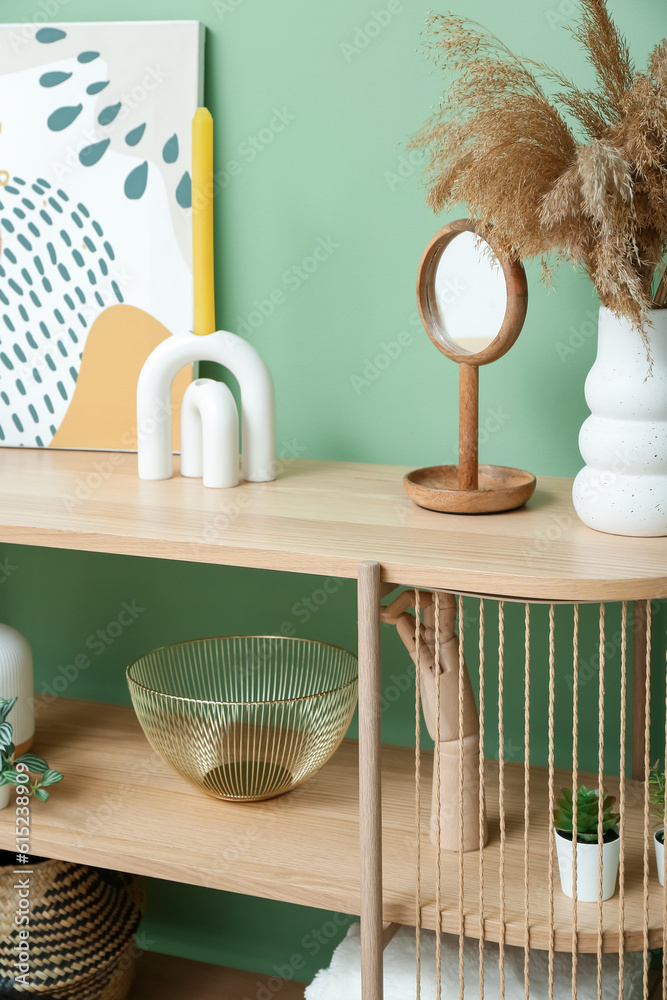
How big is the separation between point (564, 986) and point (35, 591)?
Answer: 991mm

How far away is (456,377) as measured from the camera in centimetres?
133

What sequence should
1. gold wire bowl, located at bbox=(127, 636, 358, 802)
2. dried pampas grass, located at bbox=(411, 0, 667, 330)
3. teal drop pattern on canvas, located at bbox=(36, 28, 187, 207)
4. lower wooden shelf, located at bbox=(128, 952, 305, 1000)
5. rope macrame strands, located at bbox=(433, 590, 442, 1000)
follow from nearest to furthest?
dried pampas grass, located at bbox=(411, 0, 667, 330) < rope macrame strands, located at bbox=(433, 590, 442, 1000) < gold wire bowl, located at bbox=(127, 636, 358, 802) < teal drop pattern on canvas, located at bbox=(36, 28, 187, 207) < lower wooden shelf, located at bbox=(128, 952, 305, 1000)

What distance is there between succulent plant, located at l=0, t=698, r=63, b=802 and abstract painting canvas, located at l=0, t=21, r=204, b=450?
422 millimetres

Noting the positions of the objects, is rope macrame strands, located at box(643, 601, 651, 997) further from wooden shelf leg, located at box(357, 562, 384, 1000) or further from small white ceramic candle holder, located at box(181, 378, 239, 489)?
small white ceramic candle holder, located at box(181, 378, 239, 489)

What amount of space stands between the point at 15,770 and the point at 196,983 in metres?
0.55

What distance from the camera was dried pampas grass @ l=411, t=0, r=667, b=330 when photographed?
87cm

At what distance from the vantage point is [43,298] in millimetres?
1452

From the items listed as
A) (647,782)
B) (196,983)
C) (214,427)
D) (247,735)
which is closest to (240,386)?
(214,427)

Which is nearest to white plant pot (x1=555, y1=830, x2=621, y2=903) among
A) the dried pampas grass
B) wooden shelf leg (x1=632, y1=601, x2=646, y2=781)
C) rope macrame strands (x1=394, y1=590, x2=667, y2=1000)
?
rope macrame strands (x1=394, y1=590, x2=667, y2=1000)

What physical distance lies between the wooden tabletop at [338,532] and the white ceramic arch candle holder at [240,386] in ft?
0.15

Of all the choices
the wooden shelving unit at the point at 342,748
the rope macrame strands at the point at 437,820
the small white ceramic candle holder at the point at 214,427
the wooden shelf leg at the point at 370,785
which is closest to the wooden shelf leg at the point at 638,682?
the wooden shelving unit at the point at 342,748

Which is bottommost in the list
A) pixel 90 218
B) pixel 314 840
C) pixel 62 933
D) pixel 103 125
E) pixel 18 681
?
pixel 62 933

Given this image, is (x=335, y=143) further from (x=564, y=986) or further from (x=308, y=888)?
(x=564, y=986)

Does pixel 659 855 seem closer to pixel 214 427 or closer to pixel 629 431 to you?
pixel 629 431
